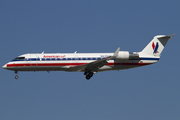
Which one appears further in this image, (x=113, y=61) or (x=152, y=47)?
(x=152, y=47)

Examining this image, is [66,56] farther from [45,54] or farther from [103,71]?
[103,71]

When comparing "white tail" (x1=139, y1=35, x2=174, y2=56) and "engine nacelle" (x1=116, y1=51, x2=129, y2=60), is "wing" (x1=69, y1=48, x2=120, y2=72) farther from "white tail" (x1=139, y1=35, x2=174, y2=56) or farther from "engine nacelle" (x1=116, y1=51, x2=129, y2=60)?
"white tail" (x1=139, y1=35, x2=174, y2=56)

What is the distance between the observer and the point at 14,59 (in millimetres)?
33938

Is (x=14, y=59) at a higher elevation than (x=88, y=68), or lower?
higher

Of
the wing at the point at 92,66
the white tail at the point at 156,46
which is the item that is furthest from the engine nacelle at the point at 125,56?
the wing at the point at 92,66

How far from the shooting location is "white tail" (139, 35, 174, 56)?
113 ft

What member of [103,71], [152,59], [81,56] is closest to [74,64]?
[81,56]

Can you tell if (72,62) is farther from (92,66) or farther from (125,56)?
(125,56)

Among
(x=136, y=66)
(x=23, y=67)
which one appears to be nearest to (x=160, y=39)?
(x=136, y=66)

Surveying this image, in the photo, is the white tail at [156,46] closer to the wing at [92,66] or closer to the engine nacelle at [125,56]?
the engine nacelle at [125,56]

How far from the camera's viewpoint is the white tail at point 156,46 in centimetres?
3459

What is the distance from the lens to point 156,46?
3522 centimetres

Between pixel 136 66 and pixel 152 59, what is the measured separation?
7.52 ft

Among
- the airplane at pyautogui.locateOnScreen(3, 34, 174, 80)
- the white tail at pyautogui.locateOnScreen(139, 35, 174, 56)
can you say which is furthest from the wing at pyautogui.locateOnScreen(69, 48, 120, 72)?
the white tail at pyautogui.locateOnScreen(139, 35, 174, 56)
